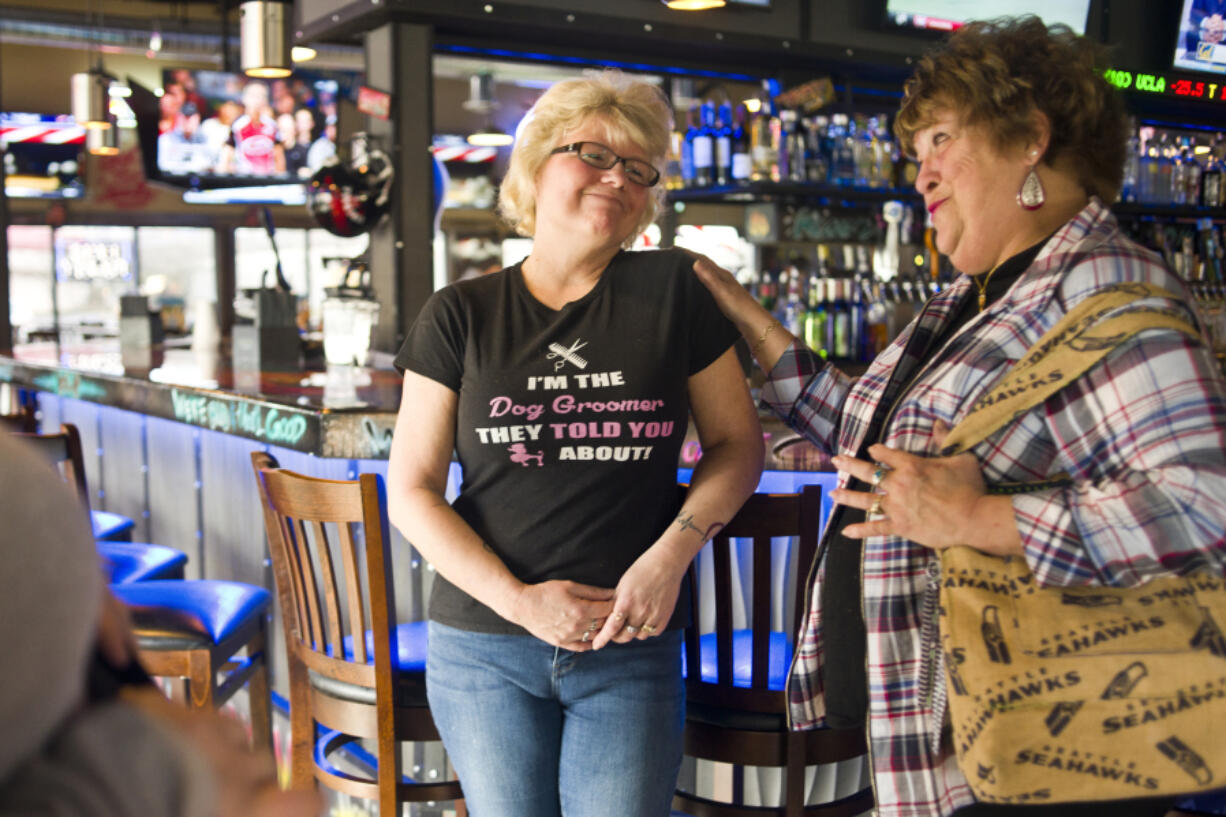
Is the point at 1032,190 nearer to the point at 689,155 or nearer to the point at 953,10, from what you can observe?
the point at 689,155

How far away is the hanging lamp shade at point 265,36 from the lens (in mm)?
4566

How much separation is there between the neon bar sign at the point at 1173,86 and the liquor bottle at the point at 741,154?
1906 millimetres

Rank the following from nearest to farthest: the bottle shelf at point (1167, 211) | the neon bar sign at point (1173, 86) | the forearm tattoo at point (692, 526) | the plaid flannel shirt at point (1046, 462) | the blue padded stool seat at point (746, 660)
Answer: the plaid flannel shirt at point (1046, 462), the forearm tattoo at point (692, 526), the blue padded stool seat at point (746, 660), the neon bar sign at point (1173, 86), the bottle shelf at point (1167, 211)

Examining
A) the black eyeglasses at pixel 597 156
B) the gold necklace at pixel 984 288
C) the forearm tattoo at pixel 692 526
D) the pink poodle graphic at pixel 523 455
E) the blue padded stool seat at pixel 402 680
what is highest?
the black eyeglasses at pixel 597 156

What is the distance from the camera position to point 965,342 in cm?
132

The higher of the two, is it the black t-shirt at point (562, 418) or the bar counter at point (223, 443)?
the black t-shirt at point (562, 418)

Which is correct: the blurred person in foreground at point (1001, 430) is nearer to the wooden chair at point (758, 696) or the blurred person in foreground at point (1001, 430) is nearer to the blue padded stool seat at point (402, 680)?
the wooden chair at point (758, 696)

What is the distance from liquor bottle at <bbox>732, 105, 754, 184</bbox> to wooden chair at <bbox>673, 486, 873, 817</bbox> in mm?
3217

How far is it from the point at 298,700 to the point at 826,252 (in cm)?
371

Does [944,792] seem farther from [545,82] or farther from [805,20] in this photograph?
[545,82]

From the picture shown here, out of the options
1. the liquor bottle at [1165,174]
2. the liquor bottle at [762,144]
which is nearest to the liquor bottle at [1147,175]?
the liquor bottle at [1165,174]

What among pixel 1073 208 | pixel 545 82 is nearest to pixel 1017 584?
pixel 1073 208

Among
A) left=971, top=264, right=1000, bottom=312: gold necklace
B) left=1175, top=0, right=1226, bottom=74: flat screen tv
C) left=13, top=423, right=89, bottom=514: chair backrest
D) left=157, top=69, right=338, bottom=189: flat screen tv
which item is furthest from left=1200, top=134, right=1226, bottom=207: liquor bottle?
left=13, top=423, right=89, bottom=514: chair backrest

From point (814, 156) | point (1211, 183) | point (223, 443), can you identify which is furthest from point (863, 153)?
point (223, 443)
